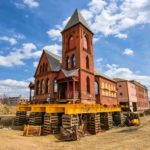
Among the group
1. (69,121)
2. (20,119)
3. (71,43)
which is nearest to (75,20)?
(71,43)

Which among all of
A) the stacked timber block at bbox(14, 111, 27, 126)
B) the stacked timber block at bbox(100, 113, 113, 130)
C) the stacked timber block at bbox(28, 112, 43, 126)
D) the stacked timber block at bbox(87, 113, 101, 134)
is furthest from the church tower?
the stacked timber block at bbox(14, 111, 27, 126)

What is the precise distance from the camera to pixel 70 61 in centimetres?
2750

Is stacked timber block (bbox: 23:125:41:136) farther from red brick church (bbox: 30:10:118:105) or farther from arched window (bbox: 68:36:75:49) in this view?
arched window (bbox: 68:36:75:49)

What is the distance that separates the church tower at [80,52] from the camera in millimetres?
25906

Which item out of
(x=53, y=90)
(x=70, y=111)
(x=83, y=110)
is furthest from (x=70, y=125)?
(x=53, y=90)

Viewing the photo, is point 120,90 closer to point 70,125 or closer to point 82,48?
point 82,48

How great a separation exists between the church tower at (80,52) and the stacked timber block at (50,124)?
8.17 metres

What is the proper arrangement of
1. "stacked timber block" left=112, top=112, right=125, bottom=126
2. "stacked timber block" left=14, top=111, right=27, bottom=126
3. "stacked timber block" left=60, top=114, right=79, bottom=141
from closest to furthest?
"stacked timber block" left=60, top=114, right=79, bottom=141
"stacked timber block" left=14, top=111, right=27, bottom=126
"stacked timber block" left=112, top=112, right=125, bottom=126

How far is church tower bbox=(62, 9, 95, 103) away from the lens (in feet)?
85.0

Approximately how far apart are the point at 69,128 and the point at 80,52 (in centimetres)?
1400

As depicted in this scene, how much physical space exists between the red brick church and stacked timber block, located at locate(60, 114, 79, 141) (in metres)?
7.99

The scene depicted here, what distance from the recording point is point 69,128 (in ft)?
48.7

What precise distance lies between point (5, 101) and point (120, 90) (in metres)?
44.9

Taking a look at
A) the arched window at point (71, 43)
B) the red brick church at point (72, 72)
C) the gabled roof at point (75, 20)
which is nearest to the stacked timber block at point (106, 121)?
the red brick church at point (72, 72)
